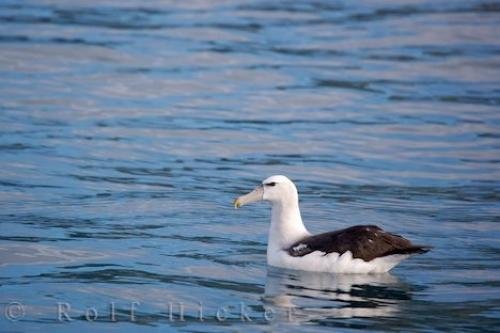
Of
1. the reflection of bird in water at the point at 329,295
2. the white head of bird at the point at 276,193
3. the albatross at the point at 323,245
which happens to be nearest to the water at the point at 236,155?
the reflection of bird in water at the point at 329,295

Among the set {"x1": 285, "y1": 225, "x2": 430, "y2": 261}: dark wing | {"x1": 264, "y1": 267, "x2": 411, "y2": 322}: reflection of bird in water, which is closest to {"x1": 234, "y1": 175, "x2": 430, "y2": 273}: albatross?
{"x1": 285, "y1": 225, "x2": 430, "y2": 261}: dark wing

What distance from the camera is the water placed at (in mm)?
13055

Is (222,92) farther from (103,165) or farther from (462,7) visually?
(462,7)

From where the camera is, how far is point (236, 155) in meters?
20.7

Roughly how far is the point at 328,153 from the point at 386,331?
359 inches

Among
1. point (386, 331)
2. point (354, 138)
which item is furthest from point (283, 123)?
point (386, 331)

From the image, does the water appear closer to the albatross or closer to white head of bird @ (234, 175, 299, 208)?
the albatross

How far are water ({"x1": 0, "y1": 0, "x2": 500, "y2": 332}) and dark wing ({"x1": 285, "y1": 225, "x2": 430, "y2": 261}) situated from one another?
32 cm
